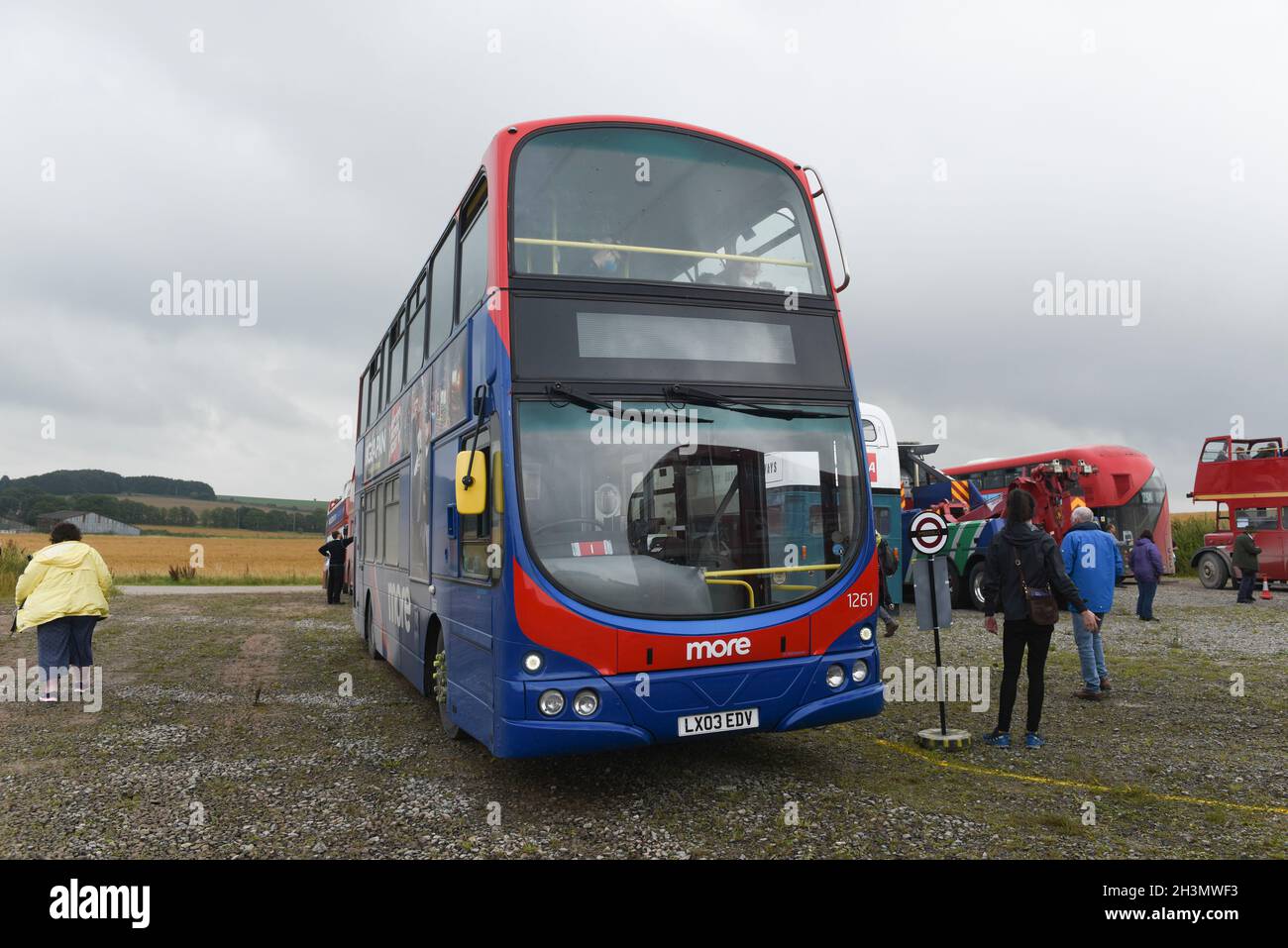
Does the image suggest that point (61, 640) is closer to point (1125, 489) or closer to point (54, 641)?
point (54, 641)

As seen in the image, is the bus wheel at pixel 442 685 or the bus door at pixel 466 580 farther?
the bus wheel at pixel 442 685

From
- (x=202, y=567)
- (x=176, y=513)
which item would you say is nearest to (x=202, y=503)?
(x=176, y=513)

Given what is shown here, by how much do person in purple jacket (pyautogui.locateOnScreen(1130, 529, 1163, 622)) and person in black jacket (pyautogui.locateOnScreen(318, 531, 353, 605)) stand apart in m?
17.0

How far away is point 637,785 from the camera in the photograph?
6.20 metres

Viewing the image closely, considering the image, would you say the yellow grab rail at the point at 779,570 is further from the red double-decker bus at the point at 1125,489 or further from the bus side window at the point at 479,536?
the red double-decker bus at the point at 1125,489

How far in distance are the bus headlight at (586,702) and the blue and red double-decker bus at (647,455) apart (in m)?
0.01

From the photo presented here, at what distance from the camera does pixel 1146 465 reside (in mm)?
24609

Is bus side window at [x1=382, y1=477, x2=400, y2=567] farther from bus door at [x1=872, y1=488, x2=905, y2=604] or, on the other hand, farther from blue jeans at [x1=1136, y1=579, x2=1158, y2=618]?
blue jeans at [x1=1136, y1=579, x2=1158, y2=618]

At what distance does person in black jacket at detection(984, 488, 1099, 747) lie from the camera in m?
7.04

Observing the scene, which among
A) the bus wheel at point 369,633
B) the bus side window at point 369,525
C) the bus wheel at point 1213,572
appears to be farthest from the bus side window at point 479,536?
the bus wheel at point 1213,572

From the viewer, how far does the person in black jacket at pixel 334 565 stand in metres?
22.9

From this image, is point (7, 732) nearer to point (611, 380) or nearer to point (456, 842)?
point (456, 842)

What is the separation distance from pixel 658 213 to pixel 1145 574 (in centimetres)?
1408

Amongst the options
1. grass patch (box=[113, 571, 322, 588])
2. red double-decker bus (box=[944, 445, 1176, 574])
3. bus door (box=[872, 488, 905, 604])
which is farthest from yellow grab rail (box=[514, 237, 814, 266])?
grass patch (box=[113, 571, 322, 588])
